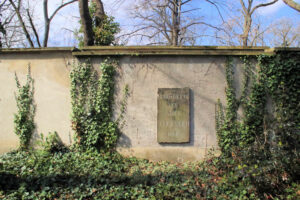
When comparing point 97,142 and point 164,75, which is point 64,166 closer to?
point 97,142

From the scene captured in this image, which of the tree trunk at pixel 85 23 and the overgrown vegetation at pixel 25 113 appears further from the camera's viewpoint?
the tree trunk at pixel 85 23

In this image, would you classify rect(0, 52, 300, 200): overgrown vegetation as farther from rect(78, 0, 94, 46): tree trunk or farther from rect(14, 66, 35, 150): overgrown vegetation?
rect(78, 0, 94, 46): tree trunk

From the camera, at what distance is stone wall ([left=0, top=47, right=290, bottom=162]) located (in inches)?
217

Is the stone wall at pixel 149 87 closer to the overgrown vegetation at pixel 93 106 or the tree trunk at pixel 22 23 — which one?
the overgrown vegetation at pixel 93 106

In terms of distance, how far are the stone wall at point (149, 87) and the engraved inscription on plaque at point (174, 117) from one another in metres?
0.11

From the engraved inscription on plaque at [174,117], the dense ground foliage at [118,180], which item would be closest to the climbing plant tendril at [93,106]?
the dense ground foliage at [118,180]

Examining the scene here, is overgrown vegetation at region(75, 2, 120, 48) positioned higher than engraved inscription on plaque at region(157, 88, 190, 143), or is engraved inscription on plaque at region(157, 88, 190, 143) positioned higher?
overgrown vegetation at region(75, 2, 120, 48)

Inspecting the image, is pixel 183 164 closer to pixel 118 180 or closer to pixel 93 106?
pixel 118 180

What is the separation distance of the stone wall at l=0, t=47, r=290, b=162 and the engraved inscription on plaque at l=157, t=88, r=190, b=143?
0.37 feet

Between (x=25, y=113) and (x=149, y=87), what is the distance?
130 inches

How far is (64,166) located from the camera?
470 cm

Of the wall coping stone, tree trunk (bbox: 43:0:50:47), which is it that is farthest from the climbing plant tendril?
tree trunk (bbox: 43:0:50:47)

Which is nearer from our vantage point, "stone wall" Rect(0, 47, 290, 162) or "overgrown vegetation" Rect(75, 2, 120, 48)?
"stone wall" Rect(0, 47, 290, 162)

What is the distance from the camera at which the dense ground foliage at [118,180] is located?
3.76 meters
